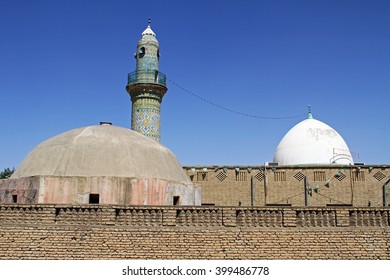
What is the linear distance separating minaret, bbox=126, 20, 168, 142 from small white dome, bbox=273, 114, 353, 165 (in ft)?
28.7

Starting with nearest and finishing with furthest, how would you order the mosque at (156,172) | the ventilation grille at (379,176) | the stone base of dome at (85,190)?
the stone base of dome at (85,190) < the mosque at (156,172) < the ventilation grille at (379,176)

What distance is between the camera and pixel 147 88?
68.4 ft

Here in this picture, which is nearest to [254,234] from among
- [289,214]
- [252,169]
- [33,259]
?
[289,214]

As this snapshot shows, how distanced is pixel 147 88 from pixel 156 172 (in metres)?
10.5

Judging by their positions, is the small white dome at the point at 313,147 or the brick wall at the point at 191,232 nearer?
the brick wall at the point at 191,232

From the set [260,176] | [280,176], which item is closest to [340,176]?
[280,176]

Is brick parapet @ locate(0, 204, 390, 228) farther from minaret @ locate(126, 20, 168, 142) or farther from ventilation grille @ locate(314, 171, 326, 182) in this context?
ventilation grille @ locate(314, 171, 326, 182)

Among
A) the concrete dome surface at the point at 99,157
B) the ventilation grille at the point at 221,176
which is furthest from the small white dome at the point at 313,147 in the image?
the concrete dome surface at the point at 99,157

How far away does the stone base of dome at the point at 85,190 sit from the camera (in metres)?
9.81

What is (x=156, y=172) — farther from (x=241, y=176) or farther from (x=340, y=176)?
(x=340, y=176)

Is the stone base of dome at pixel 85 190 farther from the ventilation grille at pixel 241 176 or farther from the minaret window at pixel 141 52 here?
the minaret window at pixel 141 52

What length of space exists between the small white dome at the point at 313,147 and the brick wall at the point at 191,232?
52.1 feet

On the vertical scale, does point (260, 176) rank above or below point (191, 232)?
above
